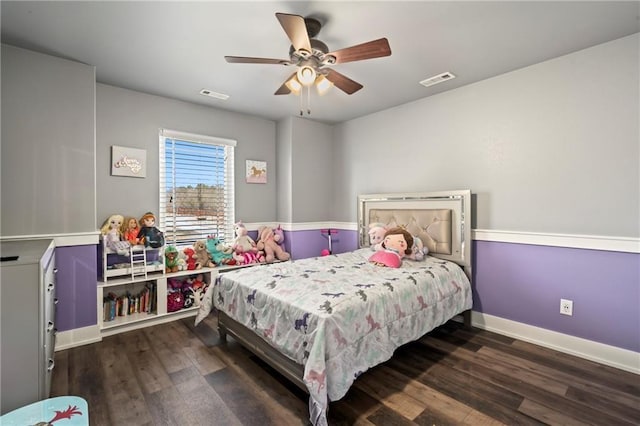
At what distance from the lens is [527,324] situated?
281 cm

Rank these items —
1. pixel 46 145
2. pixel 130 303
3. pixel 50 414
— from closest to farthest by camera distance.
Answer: pixel 50 414, pixel 46 145, pixel 130 303

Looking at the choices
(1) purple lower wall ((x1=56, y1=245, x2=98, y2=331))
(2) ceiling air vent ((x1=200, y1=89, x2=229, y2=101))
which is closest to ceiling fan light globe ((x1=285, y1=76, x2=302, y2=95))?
(2) ceiling air vent ((x1=200, y1=89, x2=229, y2=101))

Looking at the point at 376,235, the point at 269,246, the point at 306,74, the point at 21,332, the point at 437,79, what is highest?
the point at 437,79

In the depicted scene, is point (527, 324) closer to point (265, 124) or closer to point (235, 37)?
point (235, 37)

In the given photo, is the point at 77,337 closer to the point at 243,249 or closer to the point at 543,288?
the point at 243,249

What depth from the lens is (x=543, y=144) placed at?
271cm

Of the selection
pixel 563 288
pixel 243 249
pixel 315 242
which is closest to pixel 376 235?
pixel 315 242

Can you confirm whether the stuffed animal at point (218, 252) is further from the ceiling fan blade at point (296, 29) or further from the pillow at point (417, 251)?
the ceiling fan blade at point (296, 29)

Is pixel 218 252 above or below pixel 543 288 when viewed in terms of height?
above

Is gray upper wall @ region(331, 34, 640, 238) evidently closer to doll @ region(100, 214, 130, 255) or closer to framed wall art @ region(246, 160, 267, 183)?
framed wall art @ region(246, 160, 267, 183)

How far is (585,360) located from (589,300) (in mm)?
492

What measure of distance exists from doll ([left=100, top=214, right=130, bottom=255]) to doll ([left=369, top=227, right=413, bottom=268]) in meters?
2.60

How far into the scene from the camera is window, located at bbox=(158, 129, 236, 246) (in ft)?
12.0

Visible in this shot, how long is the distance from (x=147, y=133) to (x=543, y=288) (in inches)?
176
